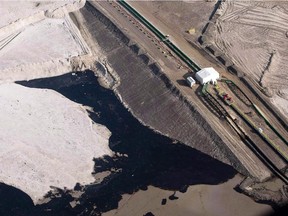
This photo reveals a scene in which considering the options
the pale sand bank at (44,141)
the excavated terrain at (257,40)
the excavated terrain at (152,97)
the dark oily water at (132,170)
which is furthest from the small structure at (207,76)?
the pale sand bank at (44,141)

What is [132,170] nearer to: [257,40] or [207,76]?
[207,76]

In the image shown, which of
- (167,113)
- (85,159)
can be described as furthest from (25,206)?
(167,113)

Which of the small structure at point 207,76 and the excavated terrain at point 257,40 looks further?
the excavated terrain at point 257,40

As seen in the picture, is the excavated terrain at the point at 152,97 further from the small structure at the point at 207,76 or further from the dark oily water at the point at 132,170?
the small structure at the point at 207,76

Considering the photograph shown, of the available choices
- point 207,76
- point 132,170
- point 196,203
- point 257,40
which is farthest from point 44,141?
point 257,40

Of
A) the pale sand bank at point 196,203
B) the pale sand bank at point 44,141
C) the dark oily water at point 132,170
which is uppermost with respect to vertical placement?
the pale sand bank at point 44,141

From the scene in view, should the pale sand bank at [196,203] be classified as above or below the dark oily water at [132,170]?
below
